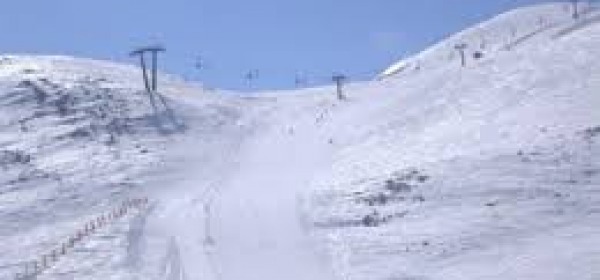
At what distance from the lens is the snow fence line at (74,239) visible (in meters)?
39.4

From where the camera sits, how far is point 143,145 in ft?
242

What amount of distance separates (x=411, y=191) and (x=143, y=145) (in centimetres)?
3280

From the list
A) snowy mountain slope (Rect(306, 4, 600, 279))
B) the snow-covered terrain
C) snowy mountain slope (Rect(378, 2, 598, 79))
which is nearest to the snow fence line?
the snow-covered terrain

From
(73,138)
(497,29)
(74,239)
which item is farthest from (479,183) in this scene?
(497,29)

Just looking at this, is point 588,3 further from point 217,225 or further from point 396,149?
point 217,225

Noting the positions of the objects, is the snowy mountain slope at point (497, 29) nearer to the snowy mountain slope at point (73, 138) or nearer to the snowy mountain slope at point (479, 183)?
the snowy mountain slope at point (73, 138)

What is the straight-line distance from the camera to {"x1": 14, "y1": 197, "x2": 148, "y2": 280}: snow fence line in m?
39.4

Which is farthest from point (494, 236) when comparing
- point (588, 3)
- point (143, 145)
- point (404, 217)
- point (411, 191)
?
point (588, 3)

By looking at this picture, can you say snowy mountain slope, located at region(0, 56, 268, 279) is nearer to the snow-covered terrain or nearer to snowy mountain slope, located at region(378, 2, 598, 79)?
the snow-covered terrain

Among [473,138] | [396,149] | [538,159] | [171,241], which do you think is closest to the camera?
[171,241]

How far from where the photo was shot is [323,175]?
57156 mm

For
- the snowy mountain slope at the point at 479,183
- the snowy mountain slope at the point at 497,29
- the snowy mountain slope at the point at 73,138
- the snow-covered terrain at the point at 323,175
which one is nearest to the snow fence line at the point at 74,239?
the snow-covered terrain at the point at 323,175

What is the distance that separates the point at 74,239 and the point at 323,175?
17776 mm

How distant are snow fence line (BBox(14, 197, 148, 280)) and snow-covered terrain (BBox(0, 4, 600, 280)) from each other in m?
0.61
